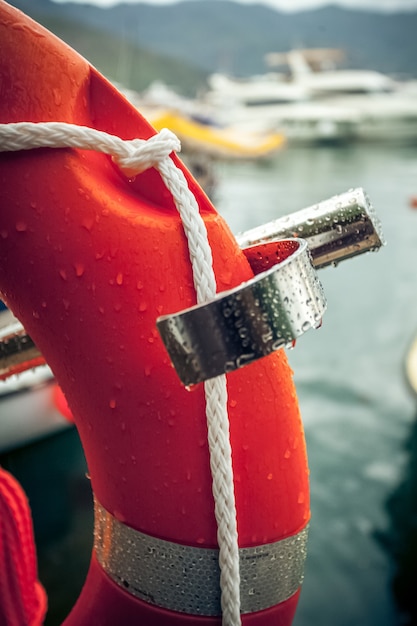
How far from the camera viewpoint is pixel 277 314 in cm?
45

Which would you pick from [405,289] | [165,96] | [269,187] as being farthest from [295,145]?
[405,289]

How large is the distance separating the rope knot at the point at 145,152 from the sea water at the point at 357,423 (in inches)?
74.2

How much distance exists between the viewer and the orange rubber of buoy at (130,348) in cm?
53

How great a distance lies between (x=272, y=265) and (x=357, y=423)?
105 inches

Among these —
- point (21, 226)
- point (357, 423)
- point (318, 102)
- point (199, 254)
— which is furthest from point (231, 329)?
point (318, 102)

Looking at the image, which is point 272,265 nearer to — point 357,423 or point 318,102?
point 357,423

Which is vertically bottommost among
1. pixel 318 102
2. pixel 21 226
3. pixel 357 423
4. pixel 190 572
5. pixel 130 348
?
pixel 357 423

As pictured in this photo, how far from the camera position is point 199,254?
0.54 metres

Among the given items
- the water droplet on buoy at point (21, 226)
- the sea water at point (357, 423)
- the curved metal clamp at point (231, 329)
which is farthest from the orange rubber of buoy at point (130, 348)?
the sea water at point (357, 423)

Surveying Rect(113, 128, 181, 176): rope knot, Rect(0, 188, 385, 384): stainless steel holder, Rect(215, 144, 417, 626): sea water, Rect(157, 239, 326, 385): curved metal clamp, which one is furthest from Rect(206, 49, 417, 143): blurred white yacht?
Rect(157, 239, 326, 385): curved metal clamp

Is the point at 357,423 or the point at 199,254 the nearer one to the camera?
the point at 199,254

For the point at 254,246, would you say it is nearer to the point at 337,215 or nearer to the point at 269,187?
the point at 337,215

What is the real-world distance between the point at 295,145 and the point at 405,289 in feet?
40.9

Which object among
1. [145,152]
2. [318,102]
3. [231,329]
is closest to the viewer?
[231,329]
